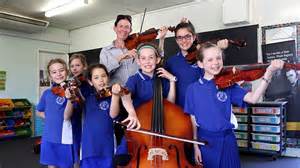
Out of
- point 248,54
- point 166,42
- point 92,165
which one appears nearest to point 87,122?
point 92,165

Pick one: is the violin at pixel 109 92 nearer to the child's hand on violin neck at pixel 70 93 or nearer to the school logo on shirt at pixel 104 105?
the school logo on shirt at pixel 104 105

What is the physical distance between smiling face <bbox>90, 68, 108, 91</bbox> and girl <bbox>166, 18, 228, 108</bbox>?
16.6 inches

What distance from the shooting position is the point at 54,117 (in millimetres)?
2227

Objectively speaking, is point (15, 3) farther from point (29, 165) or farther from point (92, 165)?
point (92, 165)

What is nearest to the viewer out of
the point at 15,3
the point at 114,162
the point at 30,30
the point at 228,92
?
the point at 228,92

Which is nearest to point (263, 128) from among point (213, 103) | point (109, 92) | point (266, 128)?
point (266, 128)

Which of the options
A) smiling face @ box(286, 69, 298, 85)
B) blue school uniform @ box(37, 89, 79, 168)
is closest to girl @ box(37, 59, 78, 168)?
blue school uniform @ box(37, 89, 79, 168)

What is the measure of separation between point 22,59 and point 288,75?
5.61 metres

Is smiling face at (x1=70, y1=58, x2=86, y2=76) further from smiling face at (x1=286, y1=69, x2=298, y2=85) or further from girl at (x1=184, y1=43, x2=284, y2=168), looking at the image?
smiling face at (x1=286, y1=69, x2=298, y2=85)

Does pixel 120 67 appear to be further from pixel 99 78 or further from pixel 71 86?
pixel 71 86

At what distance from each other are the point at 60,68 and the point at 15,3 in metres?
3.83

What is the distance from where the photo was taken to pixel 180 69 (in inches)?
74.4

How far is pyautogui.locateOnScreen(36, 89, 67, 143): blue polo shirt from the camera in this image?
2.20 m

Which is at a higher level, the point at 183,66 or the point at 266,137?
the point at 183,66
